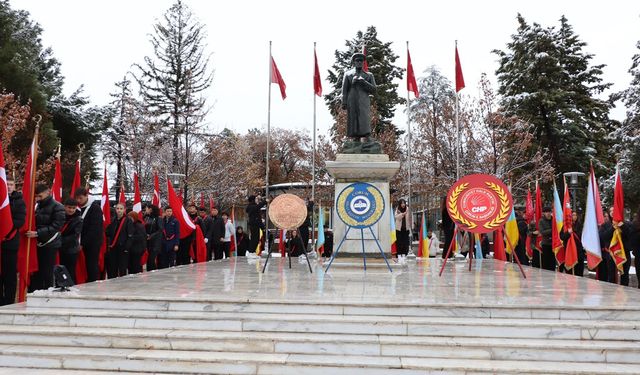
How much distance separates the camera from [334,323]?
6211mm

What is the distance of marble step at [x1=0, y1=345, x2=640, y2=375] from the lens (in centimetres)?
539

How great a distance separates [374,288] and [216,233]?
896 cm

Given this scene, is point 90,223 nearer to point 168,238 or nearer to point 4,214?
point 4,214

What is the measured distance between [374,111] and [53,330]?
108ft

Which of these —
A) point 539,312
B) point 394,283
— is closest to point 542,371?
point 539,312

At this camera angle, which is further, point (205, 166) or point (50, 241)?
point (205, 166)

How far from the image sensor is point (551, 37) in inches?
1291

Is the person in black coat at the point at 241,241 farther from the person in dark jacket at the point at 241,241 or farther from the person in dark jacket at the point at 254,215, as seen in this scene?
the person in dark jacket at the point at 254,215

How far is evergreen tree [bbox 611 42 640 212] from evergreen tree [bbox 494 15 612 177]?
2761 millimetres

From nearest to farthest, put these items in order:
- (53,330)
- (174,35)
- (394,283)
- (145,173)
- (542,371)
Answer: (542,371), (53,330), (394,283), (145,173), (174,35)

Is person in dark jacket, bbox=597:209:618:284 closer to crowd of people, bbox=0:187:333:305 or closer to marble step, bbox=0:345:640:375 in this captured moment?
crowd of people, bbox=0:187:333:305

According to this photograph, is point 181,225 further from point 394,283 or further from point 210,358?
point 210,358

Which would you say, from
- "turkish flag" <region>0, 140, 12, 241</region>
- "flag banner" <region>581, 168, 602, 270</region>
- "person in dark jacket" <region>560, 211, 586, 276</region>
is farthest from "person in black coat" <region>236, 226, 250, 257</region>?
"turkish flag" <region>0, 140, 12, 241</region>

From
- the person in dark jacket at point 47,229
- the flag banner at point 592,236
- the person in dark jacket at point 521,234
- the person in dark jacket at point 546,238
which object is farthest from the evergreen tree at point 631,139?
the person in dark jacket at point 47,229
